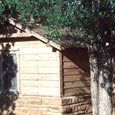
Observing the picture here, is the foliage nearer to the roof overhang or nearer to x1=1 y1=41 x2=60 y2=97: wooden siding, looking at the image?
the roof overhang

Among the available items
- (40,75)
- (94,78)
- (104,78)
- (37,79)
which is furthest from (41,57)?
(104,78)

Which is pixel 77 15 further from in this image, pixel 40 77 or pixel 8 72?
pixel 8 72

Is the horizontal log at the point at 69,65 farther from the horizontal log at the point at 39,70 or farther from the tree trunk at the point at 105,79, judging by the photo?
the tree trunk at the point at 105,79

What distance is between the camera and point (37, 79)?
46.9ft

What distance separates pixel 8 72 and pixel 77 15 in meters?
4.80

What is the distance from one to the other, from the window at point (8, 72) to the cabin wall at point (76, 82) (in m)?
1.76

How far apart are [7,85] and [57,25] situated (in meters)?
4.39

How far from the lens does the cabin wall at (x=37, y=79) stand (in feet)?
45.7

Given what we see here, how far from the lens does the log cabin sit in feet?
45.6

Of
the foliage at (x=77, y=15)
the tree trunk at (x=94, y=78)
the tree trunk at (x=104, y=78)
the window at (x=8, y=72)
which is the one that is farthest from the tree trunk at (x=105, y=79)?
the window at (x=8, y=72)

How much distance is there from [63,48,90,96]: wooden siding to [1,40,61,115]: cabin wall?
1.13 feet

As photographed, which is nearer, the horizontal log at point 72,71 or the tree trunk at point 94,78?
the tree trunk at point 94,78

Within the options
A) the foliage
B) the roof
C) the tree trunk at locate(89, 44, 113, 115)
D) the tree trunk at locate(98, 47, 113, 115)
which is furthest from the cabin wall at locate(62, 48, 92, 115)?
the foliage

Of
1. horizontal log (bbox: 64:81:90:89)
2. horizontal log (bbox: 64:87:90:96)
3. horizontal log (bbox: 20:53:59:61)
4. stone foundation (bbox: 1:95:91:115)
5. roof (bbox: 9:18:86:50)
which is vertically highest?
roof (bbox: 9:18:86:50)
